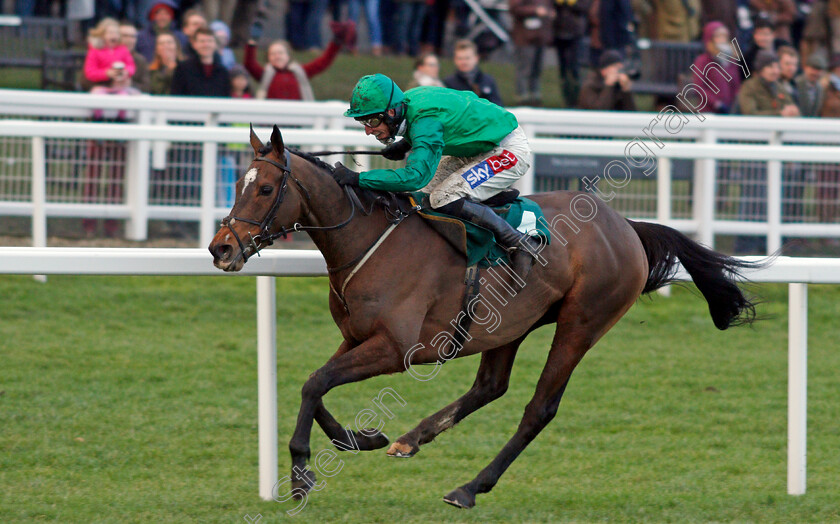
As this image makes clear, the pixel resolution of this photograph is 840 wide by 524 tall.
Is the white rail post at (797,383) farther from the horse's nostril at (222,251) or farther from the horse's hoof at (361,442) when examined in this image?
the horse's nostril at (222,251)

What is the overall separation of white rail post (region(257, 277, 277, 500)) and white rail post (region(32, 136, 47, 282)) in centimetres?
334

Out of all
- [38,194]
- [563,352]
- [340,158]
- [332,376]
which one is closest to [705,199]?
[340,158]

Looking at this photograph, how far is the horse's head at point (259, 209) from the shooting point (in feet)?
12.8

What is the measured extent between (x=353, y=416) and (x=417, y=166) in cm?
213

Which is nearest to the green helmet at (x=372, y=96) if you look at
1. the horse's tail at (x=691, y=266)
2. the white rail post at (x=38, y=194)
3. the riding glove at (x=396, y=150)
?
the riding glove at (x=396, y=150)

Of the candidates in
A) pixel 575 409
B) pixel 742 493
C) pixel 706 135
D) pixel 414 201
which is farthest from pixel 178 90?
pixel 742 493

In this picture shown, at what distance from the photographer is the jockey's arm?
163 inches

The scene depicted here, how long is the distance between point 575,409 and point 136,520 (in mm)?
2715

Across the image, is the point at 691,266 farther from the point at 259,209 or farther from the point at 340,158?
the point at 340,158

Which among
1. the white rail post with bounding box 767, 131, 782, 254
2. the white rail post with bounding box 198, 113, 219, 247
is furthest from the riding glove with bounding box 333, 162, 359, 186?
the white rail post with bounding box 767, 131, 782, 254

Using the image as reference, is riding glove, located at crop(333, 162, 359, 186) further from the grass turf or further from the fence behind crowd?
the fence behind crowd

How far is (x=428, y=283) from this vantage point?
4328mm

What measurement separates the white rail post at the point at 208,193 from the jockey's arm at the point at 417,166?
3331 mm

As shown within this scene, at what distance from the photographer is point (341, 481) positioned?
5004 mm
